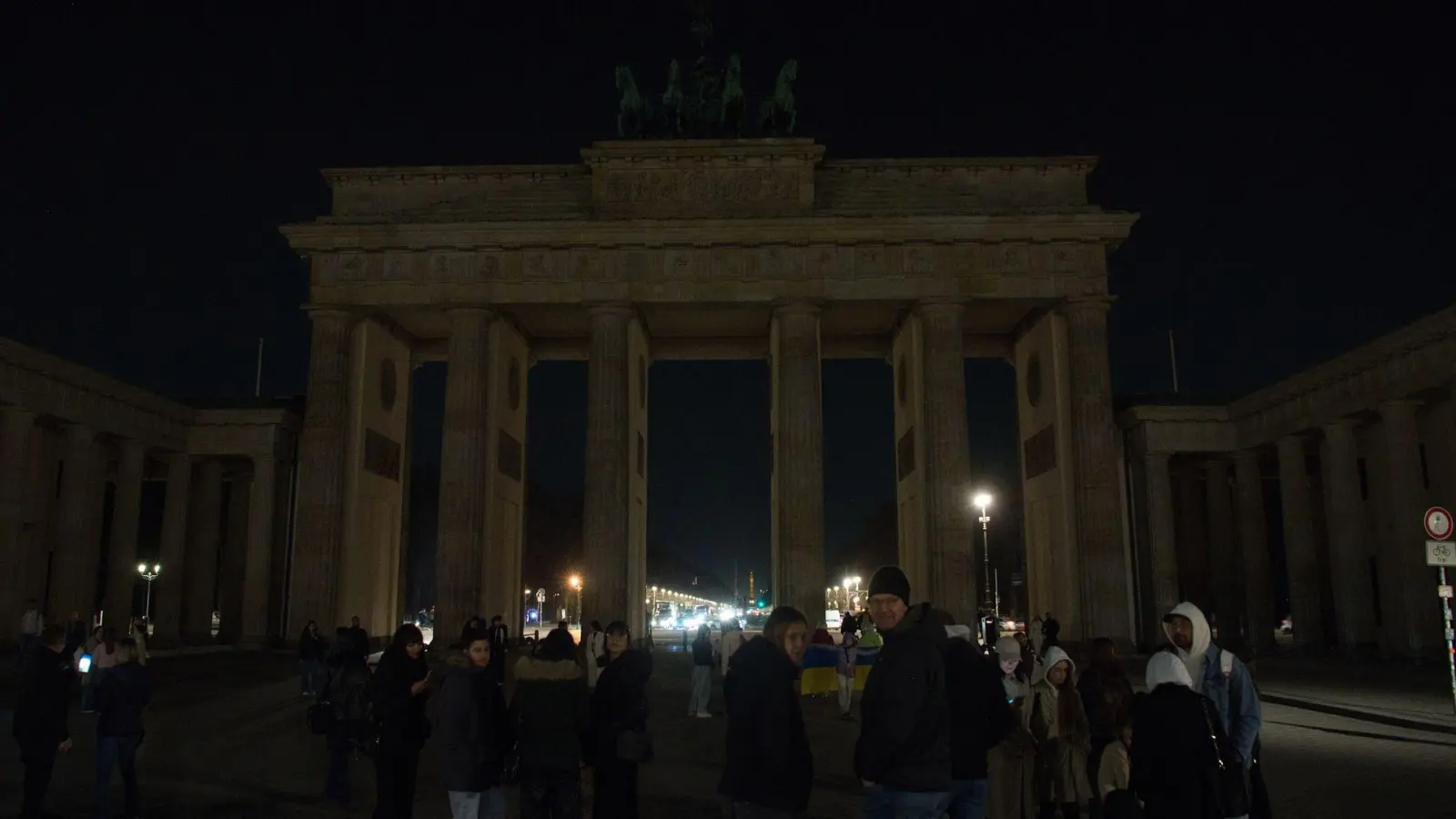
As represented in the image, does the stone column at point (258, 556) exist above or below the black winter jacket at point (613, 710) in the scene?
above

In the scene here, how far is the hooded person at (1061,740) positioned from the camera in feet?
26.8

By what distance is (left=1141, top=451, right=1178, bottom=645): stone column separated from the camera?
38.9m

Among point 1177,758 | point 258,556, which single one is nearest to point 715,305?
point 258,556

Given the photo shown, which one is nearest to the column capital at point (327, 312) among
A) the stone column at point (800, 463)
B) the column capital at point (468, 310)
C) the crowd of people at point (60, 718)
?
the column capital at point (468, 310)

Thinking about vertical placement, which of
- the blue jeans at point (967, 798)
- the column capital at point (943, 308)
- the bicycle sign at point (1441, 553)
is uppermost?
the column capital at point (943, 308)

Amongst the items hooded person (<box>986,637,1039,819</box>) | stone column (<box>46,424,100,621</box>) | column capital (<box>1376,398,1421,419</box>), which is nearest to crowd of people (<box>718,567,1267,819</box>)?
hooded person (<box>986,637,1039,819</box>)

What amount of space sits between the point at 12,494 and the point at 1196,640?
32926mm

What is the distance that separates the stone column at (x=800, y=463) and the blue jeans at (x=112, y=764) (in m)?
27.1

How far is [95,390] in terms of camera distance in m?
35.5

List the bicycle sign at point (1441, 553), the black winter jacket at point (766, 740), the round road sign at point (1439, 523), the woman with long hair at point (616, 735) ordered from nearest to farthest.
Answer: the black winter jacket at point (766, 740), the woman with long hair at point (616, 735), the round road sign at point (1439, 523), the bicycle sign at point (1441, 553)

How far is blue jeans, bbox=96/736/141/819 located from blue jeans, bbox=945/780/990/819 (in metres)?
7.85

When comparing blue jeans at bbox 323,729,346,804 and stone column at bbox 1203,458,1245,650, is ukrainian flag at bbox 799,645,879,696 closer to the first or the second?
blue jeans at bbox 323,729,346,804

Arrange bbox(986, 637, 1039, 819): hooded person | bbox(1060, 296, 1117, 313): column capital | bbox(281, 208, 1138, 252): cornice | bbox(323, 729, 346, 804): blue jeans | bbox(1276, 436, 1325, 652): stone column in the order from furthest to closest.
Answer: bbox(281, 208, 1138, 252): cornice < bbox(1060, 296, 1117, 313): column capital < bbox(1276, 436, 1325, 652): stone column < bbox(323, 729, 346, 804): blue jeans < bbox(986, 637, 1039, 819): hooded person

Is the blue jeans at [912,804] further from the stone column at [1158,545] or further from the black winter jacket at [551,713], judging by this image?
the stone column at [1158,545]
